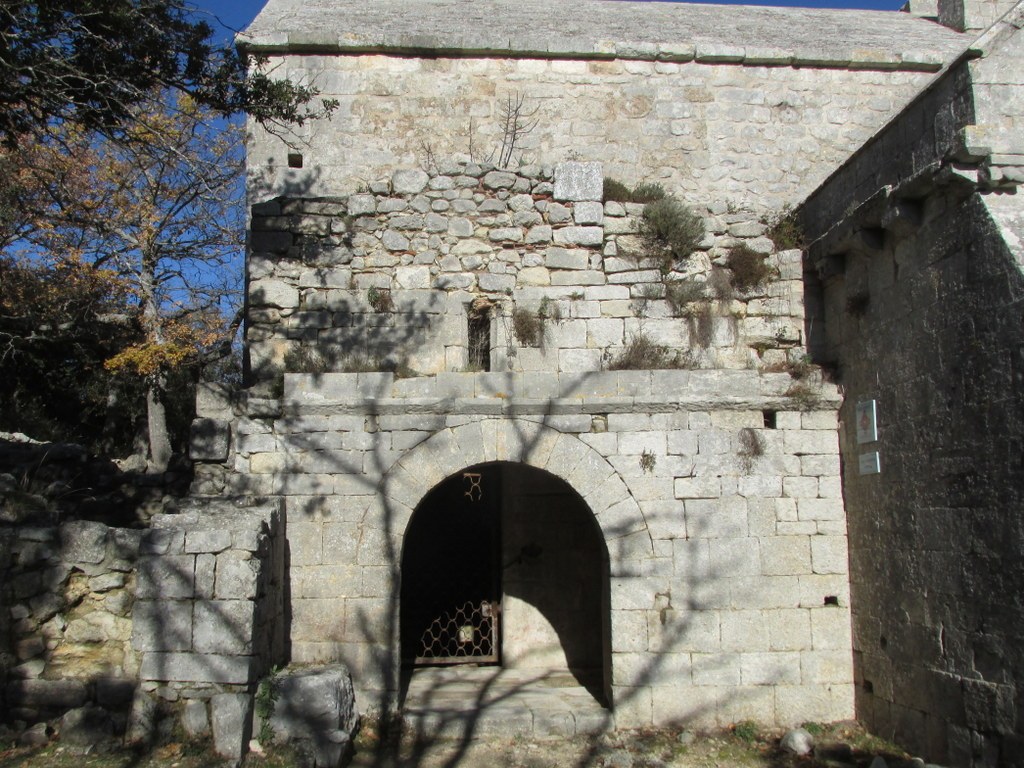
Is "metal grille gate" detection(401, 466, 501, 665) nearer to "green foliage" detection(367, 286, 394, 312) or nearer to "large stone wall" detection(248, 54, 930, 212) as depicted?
"green foliage" detection(367, 286, 394, 312)

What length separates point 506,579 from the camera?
9.19 meters

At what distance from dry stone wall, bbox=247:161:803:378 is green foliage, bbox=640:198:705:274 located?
82 millimetres

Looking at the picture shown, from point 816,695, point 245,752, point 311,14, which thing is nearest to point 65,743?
point 245,752

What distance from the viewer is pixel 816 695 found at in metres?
6.85

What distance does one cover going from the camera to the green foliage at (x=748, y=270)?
25.2 feet

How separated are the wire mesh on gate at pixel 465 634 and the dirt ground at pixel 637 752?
7.89 feet

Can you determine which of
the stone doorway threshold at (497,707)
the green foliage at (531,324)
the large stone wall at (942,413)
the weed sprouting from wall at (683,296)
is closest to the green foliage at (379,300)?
the green foliage at (531,324)

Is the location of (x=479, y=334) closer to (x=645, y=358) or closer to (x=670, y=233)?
(x=645, y=358)

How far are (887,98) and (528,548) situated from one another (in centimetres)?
702

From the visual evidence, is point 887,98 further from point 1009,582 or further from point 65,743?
point 65,743

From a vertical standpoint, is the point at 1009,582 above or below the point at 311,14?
below

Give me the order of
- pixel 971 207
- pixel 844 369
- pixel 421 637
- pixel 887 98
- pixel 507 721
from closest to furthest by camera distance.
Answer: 1. pixel 971 207
2. pixel 507 721
3. pixel 844 369
4. pixel 421 637
5. pixel 887 98

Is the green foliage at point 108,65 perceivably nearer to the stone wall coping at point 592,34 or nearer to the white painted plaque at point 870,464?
the stone wall coping at point 592,34

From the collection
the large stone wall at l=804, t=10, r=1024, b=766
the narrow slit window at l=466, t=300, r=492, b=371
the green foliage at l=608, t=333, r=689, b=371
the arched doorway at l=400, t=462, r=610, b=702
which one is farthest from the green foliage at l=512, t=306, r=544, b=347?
the large stone wall at l=804, t=10, r=1024, b=766
